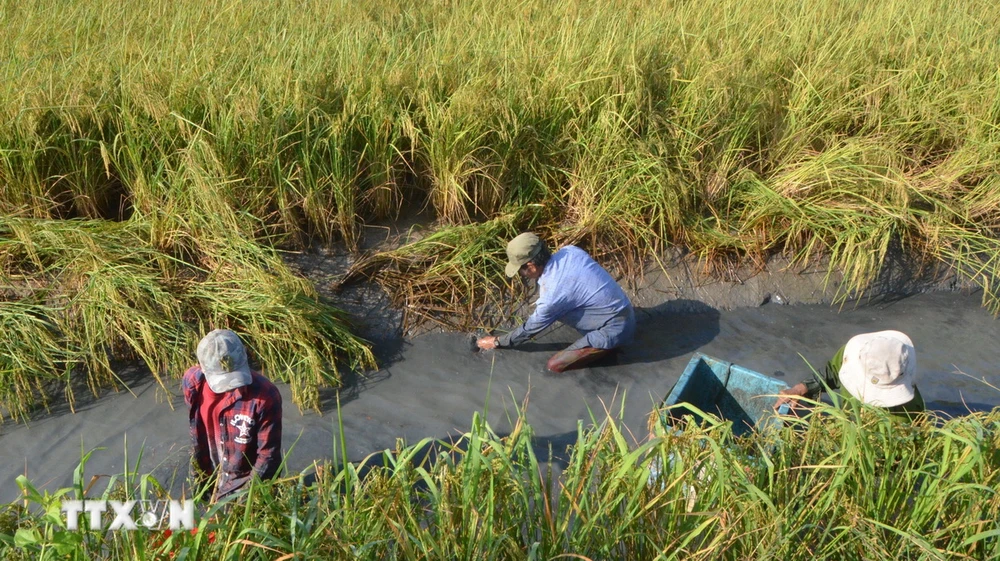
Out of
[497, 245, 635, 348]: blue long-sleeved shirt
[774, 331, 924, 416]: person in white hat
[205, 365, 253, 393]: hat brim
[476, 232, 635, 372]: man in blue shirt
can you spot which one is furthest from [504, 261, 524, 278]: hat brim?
[205, 365, 253, 393]: hat brim

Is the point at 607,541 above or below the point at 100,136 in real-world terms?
below

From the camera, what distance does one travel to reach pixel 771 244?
5141 millimetres

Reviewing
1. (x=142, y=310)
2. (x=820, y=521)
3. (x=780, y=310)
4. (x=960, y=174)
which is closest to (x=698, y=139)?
(x=780, y=310)

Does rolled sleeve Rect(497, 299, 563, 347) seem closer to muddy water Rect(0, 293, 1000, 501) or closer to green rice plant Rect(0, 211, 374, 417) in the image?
muddy water Rect(0, 293, 1000, 501)

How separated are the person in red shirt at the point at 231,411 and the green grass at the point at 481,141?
0.99m

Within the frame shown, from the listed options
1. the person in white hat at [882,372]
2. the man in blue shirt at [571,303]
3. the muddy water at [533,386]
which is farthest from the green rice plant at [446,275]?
the person in white hat at [882,372]

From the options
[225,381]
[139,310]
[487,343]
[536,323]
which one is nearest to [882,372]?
[536,323]

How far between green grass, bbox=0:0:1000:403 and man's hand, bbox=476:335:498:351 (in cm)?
20

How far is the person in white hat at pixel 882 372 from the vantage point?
316 centimetres

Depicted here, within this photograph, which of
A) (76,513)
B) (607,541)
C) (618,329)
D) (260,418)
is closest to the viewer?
(76,513)

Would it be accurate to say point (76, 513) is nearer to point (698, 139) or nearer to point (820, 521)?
point (820, 521)

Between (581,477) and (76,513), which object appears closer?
(76,513)

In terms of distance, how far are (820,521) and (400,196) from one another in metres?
3.24

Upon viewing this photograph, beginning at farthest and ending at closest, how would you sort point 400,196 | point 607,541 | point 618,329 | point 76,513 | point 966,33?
1. point 966,33
2. point 400,196
3. point 618,329
4. point 607,541
5. point 76,513
